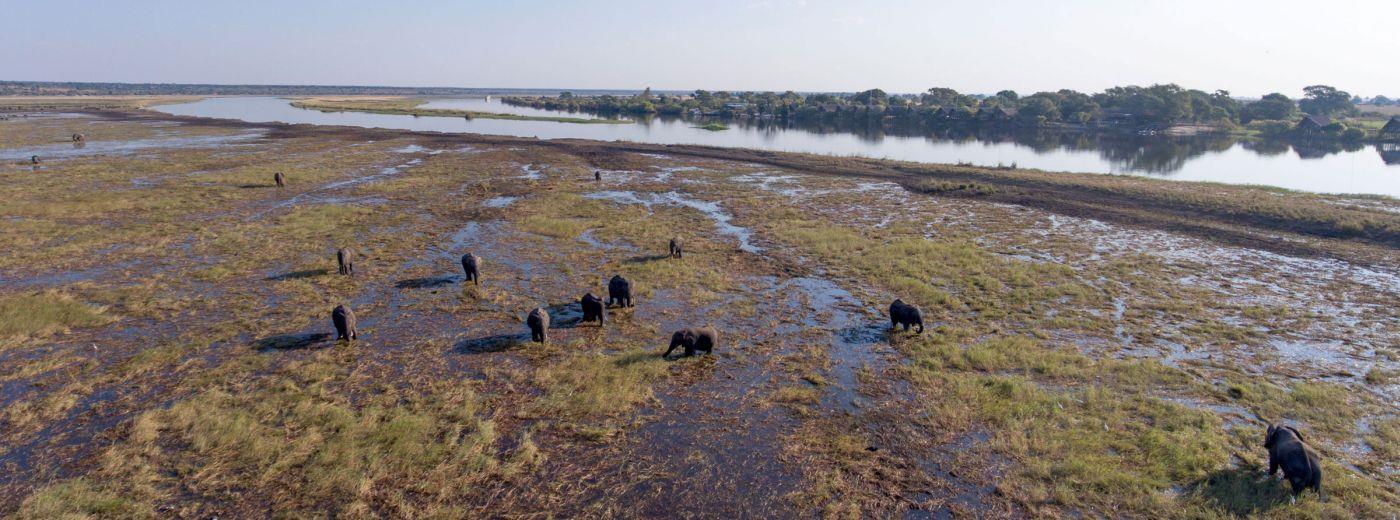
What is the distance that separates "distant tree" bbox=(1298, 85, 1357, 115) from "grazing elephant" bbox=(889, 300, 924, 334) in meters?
126

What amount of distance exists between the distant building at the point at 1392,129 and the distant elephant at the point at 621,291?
86.0 meters

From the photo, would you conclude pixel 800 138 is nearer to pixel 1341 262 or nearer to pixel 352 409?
pixel 1341 262

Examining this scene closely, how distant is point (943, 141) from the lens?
68500 millimetres

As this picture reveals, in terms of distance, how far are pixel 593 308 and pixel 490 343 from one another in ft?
7.06

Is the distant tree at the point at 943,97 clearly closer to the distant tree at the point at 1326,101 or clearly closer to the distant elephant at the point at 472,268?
the distant tree at the point at 1326,101

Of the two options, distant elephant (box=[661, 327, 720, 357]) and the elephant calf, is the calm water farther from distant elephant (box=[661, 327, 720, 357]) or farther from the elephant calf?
distant elephant (box=[661, 327, 720, 357])

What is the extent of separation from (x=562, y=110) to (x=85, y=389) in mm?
121752

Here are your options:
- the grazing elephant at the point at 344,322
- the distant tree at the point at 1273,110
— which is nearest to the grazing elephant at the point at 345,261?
the grazing elephant at the point at 344,322

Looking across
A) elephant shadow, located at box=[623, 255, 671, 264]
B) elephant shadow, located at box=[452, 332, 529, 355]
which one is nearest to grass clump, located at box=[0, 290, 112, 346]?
elephant shadow, located at box=[452, 332, 529, 355]

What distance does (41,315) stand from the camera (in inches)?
510

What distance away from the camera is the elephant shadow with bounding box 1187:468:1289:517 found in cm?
738

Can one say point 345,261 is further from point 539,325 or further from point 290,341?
point 539,325

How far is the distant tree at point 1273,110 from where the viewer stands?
82.8 metres

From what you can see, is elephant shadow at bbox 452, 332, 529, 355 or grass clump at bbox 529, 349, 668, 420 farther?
elephant shadow at bbox 452, 332, 529, 355
